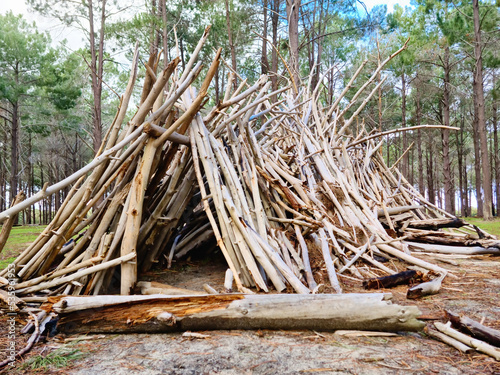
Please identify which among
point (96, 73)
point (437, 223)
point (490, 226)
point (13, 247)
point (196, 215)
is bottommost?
point (490, 226)

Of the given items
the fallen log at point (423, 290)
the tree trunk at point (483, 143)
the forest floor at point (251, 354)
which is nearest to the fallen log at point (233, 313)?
the forest floor at point (251, 354)

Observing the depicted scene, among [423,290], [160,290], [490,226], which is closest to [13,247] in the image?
[160,290]

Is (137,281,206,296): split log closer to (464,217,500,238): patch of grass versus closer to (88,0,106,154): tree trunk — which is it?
(464,217,500,238): patch of grass

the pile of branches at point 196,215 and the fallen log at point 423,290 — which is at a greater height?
the pile of branches at point 196,215

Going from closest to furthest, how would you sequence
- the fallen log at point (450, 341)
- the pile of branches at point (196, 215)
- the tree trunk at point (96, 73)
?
the fallen log at point (450, 341) < the pile of branches at point (196, 215) < the tree trunk at point (96, 73)

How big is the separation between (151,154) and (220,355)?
178 cm

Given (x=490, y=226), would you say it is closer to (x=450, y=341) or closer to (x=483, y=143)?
(x=483, y=143)

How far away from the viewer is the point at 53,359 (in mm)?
1647

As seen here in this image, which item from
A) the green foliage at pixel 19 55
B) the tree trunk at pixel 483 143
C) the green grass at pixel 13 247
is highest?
the green foliage at pixel 19 55

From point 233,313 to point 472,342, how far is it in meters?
1.30

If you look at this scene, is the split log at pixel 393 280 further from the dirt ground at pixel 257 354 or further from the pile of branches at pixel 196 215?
the dirt ground at pixel 257 354

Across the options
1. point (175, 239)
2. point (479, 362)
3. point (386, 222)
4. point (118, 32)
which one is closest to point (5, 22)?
point (118, 32)

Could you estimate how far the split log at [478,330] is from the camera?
5.47 ft

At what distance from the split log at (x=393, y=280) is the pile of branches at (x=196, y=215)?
0.20 meters
